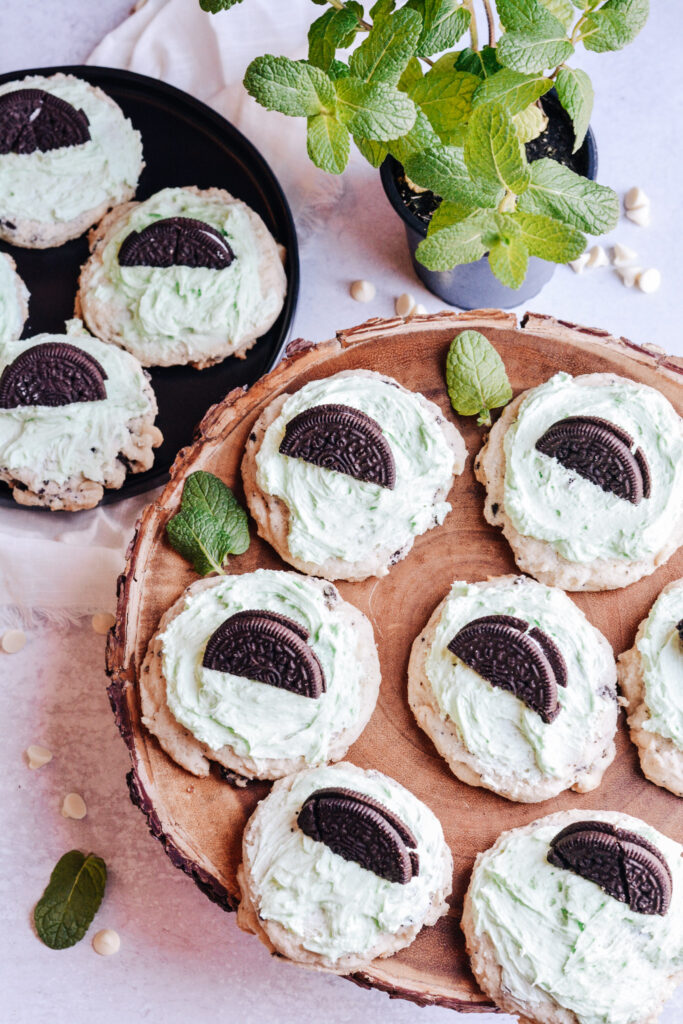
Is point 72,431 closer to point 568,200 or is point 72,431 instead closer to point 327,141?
point 327,141

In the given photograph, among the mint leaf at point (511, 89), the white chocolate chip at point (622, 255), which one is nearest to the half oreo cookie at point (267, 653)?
the mint leaf at point (511, 89)

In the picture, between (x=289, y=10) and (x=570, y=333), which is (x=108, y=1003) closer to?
(x=570, y=333)

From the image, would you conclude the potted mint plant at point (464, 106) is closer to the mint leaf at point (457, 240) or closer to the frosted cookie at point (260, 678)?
the mint leaf at point (457, 240)

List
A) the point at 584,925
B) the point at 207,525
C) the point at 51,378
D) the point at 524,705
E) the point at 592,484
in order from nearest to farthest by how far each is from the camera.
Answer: the point at 584,925 < the point at 524,705 < the point at 592,484 < the point at 207,525 < the point at 51,378

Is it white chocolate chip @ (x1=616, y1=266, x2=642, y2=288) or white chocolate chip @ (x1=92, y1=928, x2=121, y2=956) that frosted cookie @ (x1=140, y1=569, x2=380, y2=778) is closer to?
white chocolate chip @ (x1=92, y1=928, x2=121, y2=956)

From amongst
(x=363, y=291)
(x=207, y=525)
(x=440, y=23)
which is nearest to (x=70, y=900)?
(x=207, y=525)

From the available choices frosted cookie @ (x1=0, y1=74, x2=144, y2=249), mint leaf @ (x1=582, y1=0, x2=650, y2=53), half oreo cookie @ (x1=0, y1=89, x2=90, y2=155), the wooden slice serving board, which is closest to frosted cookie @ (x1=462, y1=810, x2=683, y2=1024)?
the wooden slice serving board
